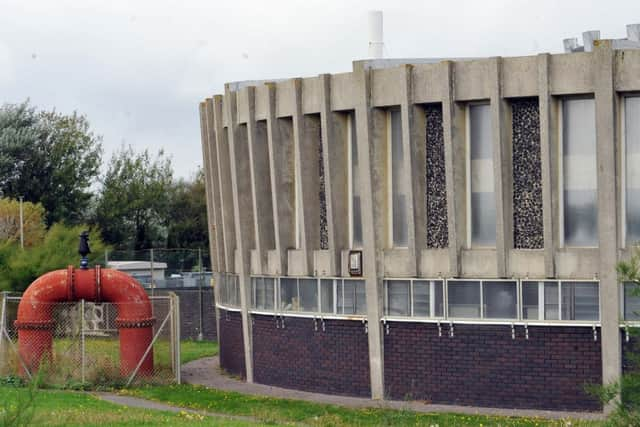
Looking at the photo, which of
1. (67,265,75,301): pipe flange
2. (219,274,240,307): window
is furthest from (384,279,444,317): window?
(67,265,75,301): pipe flange

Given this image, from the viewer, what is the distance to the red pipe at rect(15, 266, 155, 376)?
29922mm

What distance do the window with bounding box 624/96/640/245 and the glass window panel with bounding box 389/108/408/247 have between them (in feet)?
15.8

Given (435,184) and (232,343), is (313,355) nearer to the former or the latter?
(232,343)

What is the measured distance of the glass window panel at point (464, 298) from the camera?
25422mm

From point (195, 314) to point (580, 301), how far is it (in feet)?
82.5

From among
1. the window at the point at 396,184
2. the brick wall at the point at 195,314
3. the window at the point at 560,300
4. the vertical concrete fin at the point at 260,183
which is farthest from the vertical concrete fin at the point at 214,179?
the brick wall at the point at 195,314

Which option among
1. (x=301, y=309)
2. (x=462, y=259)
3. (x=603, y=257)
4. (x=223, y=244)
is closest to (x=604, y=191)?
(x=603, y=257)

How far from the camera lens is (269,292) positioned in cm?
2995

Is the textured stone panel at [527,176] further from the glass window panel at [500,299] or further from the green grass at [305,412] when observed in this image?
the green grass at [305,412]

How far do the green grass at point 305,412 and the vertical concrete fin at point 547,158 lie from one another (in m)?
3.24

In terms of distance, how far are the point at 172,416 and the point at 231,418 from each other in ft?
3.90

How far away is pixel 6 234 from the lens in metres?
60.7

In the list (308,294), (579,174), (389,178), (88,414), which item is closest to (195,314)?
(308,294)

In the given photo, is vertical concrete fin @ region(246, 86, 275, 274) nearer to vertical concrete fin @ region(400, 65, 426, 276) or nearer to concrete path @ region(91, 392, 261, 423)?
concrete path @ region(91, 392, 261, 423)
